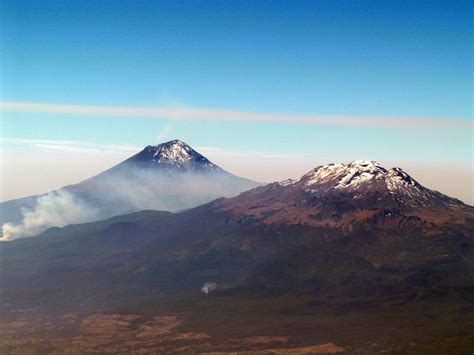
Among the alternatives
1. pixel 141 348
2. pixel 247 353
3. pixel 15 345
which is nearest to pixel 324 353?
pixel 247 353

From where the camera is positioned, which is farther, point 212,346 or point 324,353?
point 212,346

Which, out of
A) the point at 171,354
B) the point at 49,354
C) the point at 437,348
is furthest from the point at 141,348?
the point at 437,348

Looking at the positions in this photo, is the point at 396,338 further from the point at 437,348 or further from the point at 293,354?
the point at 293,354

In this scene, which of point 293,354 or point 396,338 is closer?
point 293,354

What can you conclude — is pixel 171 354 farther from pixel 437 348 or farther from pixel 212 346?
pixel 437 348

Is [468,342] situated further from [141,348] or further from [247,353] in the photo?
[141,348]

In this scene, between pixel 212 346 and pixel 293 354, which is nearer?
pixel 293 354

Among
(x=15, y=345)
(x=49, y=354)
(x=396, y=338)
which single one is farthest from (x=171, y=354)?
(x=396, y=338)
